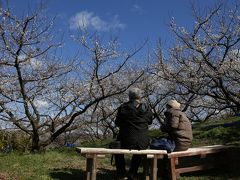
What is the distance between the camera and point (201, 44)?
52.7 feet

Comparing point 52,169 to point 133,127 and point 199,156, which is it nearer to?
point 133,127

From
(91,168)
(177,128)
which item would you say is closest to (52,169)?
(91,168)

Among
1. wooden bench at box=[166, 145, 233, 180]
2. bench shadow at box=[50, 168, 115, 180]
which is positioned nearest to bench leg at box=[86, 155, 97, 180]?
bench shadow at box=[50, 168, 115, 180]

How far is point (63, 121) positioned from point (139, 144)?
7.42 meters

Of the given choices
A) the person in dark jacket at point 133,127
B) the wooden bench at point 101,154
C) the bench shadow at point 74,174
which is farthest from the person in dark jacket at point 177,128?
the bench shadow at point 74,174

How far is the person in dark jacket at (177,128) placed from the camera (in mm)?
7604

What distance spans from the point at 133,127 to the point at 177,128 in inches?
45.5

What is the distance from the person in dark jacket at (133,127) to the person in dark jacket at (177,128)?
2.19ft

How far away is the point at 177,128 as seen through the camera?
25.0 feet

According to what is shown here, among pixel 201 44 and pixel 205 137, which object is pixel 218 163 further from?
pixel 201 44

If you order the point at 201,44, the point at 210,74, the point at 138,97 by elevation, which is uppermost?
the point at 201,44

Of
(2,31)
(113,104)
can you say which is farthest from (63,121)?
(113,104)

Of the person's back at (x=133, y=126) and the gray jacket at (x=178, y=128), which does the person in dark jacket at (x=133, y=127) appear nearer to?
the person's back at (x=133, y=126)

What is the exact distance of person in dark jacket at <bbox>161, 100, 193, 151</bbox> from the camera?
760cm
